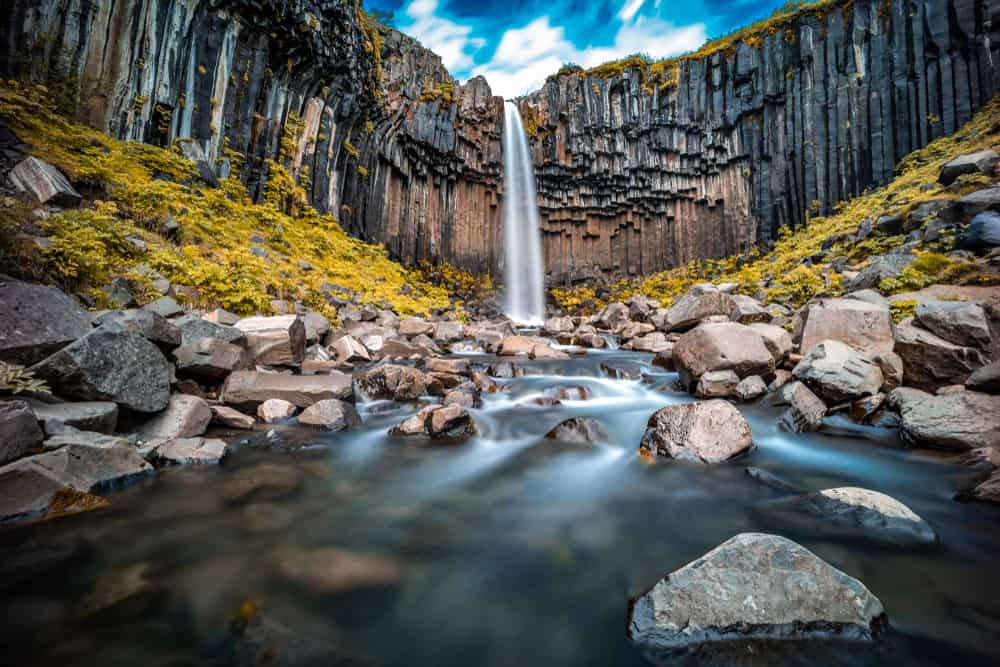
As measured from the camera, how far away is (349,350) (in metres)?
8.36

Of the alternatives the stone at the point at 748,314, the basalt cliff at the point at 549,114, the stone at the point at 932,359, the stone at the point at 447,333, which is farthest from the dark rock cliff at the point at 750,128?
the stone at the point at 932,359

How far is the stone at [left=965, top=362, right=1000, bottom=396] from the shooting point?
378 centimetres

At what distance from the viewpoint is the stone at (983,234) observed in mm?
7801

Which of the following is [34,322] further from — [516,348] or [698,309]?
[698,309]

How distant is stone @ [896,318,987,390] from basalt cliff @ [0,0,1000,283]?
18.2 meters

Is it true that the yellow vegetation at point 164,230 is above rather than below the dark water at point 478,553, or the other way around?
above

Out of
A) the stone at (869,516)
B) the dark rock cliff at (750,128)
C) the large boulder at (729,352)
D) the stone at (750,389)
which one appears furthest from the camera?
the dark rock cliff at (750,128)

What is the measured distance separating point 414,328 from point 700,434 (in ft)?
31.3

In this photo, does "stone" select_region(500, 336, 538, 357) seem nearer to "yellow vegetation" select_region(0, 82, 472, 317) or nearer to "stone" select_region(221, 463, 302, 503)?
"yellow vegetation" select_region(0, 82, 472, 317)

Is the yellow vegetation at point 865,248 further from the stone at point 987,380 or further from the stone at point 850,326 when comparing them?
the stone at point 987,380

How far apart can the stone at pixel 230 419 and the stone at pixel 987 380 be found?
760 cm

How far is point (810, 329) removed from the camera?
6266mm

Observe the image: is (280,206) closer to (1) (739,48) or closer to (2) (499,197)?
(2) (499,197)

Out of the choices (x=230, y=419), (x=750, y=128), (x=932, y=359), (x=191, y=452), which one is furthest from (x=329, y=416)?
(x=750, y=128)
